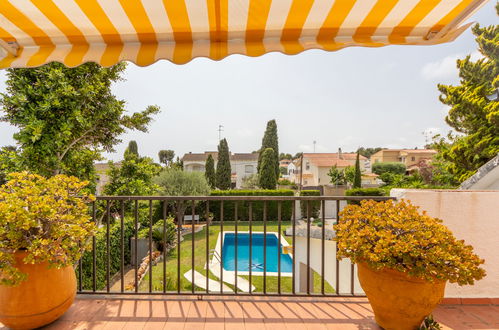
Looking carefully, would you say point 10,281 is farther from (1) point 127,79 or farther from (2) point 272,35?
(1) point 127,79

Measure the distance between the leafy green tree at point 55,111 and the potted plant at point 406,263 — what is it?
5268 mm

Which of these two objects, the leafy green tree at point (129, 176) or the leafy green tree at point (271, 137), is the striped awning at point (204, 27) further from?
the leafy green tree at point (271, 137)

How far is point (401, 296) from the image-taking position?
1.78 meters

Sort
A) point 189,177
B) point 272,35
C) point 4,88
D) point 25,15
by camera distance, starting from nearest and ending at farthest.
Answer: point 25,15 → point 272,35 → point 4,88 → point 189,177

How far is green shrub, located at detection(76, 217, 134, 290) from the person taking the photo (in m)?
7.19

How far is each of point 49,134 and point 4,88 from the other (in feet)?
3.57

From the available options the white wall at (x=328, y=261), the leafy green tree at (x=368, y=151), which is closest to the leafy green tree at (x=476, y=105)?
the white wall at (x=328, y=261)

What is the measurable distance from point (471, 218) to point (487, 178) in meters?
1.42

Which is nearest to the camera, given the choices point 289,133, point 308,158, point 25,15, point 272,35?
point 25,15

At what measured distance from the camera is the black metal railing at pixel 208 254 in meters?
2.54

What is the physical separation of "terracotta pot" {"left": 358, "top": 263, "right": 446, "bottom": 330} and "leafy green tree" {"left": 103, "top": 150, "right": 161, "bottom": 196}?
569 cm

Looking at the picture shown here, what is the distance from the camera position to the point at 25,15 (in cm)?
179

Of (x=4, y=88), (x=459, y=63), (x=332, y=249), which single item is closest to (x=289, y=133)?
(x=459, y=63)

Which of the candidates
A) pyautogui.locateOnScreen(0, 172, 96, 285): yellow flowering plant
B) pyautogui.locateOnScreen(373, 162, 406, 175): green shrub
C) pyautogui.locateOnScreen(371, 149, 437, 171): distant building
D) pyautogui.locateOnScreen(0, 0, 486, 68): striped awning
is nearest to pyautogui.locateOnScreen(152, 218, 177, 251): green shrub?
pyautogui.locateOnScreen(0, 172, 96, 285): yellow flowering plant
